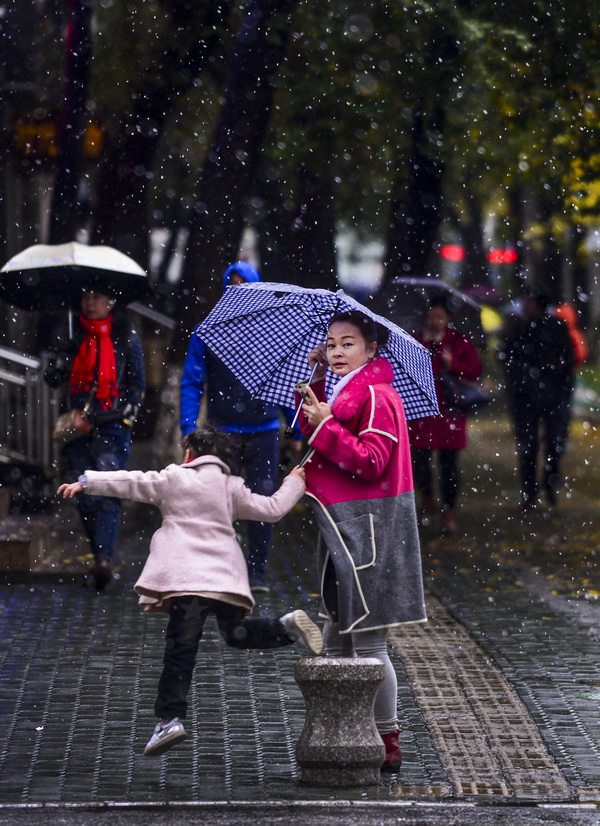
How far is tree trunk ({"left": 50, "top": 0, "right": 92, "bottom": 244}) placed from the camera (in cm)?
1609

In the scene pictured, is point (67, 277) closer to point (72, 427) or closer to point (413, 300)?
point (72, 427)

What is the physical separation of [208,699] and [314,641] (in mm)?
1531

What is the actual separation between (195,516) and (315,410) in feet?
2.00

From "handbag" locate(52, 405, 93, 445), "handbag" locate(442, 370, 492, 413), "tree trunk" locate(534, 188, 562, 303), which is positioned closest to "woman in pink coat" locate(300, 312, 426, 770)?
"handbag" locate(52, 405, 93, 445)

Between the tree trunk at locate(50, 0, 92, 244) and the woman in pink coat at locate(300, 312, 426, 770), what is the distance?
Result: 33.4 ft

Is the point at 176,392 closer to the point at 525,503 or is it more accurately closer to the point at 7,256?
the point at 525,503

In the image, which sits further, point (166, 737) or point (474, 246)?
point (474, 246)

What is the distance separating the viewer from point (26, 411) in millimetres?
13891

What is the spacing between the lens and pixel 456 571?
11828mm

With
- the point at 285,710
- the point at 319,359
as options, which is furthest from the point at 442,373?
the point at 319,359

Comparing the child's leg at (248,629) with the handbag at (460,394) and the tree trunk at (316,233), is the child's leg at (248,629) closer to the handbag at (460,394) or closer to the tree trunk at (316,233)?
the handbag at (460,394)

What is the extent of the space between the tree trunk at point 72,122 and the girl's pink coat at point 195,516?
33.2 feet

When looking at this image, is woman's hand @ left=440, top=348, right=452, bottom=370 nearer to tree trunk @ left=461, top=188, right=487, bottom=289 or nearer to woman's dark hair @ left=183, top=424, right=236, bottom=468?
woman's dark hair @ left=183, top=424, right=236, bottom=468

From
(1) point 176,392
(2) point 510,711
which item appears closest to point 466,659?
(2) point 510,711
